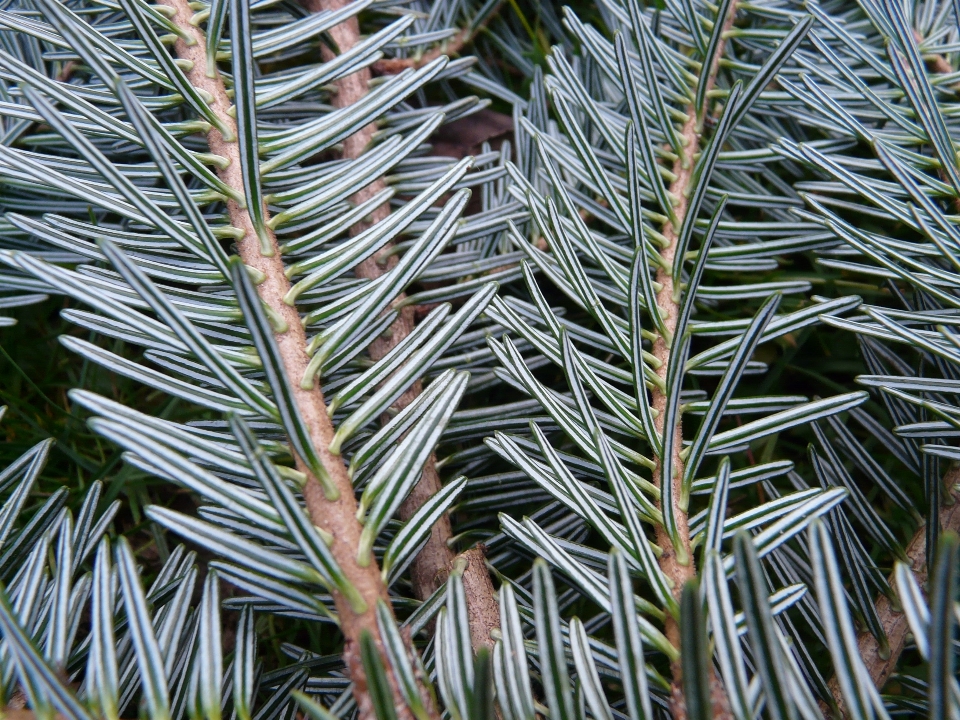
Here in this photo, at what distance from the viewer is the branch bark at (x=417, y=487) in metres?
0.50

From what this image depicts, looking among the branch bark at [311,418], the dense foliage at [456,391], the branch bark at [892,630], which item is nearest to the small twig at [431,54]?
the dense foliage at [456,391]

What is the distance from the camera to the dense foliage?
348 mm

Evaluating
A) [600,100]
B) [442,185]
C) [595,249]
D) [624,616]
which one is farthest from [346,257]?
[600,100]

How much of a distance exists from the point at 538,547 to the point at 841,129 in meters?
0.45

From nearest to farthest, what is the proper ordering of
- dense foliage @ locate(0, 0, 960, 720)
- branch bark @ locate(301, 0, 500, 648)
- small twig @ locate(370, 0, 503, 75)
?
dense foliage @ locate(0, 0, 960, 720) → branch bark @ locate(301, 0, 500, 648) → small twig @ locate(370, 0, 503, 75)

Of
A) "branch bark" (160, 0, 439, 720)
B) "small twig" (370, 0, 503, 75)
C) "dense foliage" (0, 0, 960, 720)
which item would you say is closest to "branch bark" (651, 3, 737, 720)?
"dense foliage" (0, 0, 960, 720)

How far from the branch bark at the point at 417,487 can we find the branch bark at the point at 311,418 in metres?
0.10

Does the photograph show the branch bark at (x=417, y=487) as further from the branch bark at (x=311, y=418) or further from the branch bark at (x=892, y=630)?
the branch bark at (x=892, y=630)

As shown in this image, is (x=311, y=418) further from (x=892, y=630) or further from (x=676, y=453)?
(x=892, y=630)

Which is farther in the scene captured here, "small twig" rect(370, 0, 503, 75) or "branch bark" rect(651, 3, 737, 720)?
"small twig" rect(370, 0, 503, 75)

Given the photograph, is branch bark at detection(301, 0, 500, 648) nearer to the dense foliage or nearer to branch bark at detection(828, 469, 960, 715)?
the dense foliage

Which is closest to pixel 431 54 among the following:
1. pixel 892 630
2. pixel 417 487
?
pixel 417 487

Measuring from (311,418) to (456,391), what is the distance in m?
0.09

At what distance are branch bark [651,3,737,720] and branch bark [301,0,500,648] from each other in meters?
0.15
